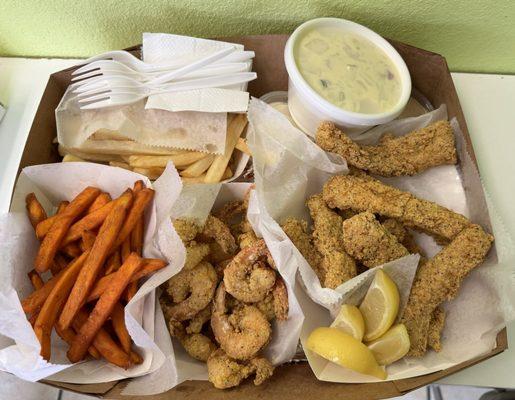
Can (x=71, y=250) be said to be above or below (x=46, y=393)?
above

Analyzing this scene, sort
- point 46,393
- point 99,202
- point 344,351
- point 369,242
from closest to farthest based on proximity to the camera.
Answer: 1. point 344,351
2. point 369,242
3. point 99,202
4. point 46,393

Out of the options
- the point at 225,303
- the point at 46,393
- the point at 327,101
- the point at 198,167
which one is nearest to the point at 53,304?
the point at 225,303

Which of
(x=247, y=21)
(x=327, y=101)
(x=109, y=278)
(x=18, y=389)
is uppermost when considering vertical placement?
(x=247, y=21)

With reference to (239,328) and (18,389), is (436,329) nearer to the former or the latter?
(239,328)

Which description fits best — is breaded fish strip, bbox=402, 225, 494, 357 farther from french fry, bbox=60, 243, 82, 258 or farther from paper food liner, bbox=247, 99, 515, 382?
french fry, bbox=60, 243, 82, 258

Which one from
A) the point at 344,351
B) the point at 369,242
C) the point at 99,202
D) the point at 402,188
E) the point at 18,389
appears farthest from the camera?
the point at 18,389

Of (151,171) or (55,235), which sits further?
(151,171)
